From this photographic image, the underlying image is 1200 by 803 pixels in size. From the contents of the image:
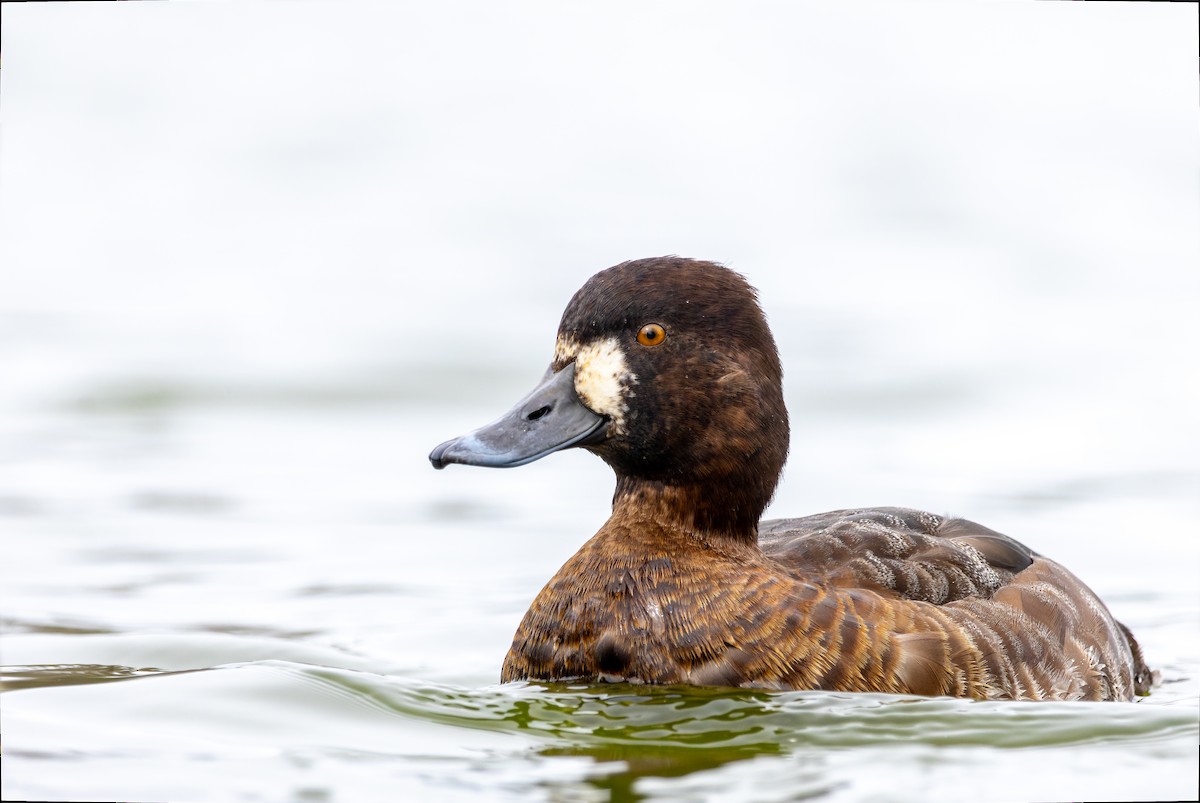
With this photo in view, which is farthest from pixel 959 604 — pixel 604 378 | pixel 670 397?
pixel 604 378

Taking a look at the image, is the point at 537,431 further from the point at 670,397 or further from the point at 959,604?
the point at 959,604

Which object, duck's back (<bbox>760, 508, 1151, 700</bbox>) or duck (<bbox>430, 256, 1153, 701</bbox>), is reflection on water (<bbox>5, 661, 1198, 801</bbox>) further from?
duck's back (<bbox>760, 508, 1151, 700</bbox>)

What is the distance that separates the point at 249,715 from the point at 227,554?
363 cm

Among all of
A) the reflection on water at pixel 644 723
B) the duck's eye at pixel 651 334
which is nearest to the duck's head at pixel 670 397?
the duck's eye at pixel 651 334

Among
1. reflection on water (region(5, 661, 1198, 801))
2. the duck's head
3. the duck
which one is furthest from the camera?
the duck's head

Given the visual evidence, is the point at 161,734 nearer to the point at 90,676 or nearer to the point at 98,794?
the point at 98,794

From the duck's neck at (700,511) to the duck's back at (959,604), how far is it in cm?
20

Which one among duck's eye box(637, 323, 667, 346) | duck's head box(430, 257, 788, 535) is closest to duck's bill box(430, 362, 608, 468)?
duck's head box(430, 257, 788, 535)

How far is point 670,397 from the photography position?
6.84 metres

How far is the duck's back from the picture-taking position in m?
6.64

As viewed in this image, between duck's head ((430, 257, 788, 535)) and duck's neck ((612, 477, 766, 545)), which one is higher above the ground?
duck's head ((430, 257, 788, 535))

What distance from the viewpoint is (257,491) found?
11328mm

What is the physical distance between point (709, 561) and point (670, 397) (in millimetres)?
557

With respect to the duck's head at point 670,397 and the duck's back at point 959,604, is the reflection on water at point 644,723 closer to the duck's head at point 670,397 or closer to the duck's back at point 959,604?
the duck's back at point 959,604
